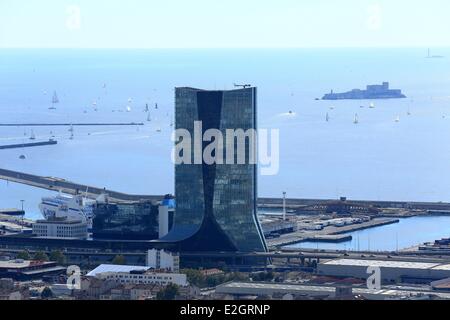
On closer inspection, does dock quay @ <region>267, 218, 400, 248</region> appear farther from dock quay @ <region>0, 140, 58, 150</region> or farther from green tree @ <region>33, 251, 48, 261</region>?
dock quay @ <region>0, 140, 58, 150</region>

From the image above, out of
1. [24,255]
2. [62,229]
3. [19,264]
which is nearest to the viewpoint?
[19,264]

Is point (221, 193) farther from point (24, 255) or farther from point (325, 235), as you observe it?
point (325, 235)

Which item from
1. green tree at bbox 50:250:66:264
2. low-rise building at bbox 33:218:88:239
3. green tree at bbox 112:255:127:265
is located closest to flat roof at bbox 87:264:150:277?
green tree at bbox 112:255:127:265

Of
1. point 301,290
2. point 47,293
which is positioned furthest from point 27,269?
point 301,290

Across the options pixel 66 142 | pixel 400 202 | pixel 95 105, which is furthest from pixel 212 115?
pixel 95 105
